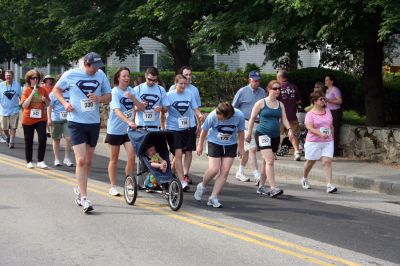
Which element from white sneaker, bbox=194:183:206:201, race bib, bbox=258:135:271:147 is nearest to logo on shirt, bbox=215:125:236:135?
white sneaker, bbox=194:183:206:201

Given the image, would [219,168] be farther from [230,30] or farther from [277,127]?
[230,30]

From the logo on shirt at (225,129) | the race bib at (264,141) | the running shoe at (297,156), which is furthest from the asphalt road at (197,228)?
the running shoe at (297,156)

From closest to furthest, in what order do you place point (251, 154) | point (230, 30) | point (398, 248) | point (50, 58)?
point (398, 248), point (251, 154), point (230, 30), point (50, 58)

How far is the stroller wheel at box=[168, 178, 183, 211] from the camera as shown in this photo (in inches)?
358

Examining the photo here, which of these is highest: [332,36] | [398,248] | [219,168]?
[332,36]

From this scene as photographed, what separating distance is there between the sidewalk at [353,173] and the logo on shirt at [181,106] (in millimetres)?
2912

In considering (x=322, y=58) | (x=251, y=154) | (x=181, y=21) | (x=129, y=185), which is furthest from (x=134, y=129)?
(x=322, y=58)

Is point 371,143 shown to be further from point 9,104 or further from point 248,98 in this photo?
point 9,104

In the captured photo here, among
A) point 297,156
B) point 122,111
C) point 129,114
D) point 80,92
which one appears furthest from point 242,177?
point 80,92

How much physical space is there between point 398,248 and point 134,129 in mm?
3792

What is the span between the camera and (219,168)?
9.84 meters

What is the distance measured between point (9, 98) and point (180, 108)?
820 cm

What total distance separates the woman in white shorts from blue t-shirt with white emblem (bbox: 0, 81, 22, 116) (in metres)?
8.92

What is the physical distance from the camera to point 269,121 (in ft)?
35.1
